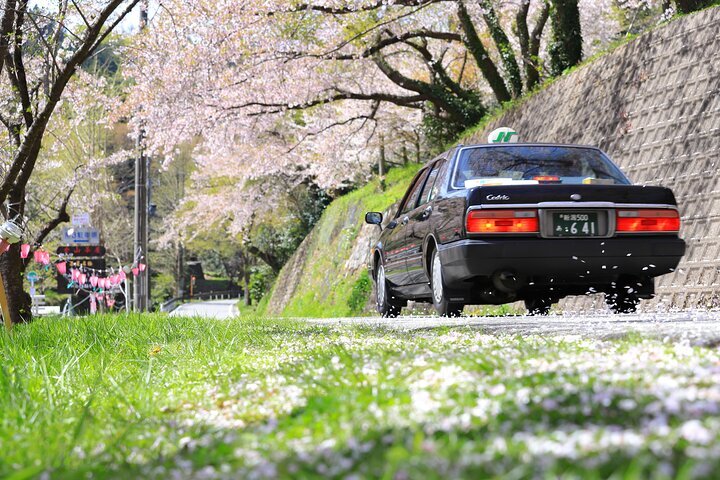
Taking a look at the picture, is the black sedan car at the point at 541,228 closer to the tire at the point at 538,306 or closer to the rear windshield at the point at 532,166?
the rear windshield at the point at 532,166

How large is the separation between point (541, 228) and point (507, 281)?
0.58m

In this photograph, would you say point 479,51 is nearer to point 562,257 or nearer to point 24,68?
point 24,68

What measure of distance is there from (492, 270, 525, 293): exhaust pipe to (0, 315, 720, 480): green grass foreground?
2.70 m

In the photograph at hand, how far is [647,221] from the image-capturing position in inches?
317

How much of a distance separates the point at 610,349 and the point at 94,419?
2375 mm

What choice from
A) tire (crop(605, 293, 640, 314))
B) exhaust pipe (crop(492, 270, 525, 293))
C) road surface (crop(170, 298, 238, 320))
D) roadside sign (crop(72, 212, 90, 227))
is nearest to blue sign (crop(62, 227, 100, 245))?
roadside sign (crop(72, 212, 90, 227))

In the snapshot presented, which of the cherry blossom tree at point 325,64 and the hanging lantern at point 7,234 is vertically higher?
the cherry blossom tree at point 325,64

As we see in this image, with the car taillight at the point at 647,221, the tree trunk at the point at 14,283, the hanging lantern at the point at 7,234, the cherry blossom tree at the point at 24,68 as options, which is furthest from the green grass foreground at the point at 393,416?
the tree trunk at the point at 14,283

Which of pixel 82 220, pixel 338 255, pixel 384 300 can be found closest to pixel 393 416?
pixel 384 300

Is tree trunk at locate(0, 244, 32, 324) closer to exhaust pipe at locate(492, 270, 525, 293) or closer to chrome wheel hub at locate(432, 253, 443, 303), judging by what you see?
chrome wheel hub at locate(432, 253, 443, 303)

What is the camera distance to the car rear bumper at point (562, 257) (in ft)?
25.5

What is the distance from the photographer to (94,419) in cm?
351

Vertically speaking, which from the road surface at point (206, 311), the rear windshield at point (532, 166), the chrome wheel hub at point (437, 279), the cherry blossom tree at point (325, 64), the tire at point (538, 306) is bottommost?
the road surface at point (206, 311)

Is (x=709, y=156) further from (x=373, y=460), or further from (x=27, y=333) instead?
(x=373, y=460)
